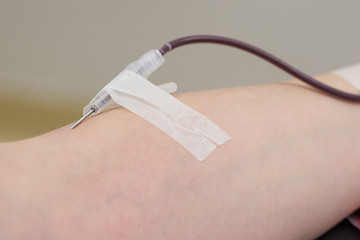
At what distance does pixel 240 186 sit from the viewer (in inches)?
20.4

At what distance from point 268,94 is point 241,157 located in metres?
0.17

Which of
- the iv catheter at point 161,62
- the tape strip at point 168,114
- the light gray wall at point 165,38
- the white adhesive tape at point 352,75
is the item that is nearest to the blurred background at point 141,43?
the light gray wall at point 165,38

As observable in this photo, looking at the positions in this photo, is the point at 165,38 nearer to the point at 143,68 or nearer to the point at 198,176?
the point at 143,68

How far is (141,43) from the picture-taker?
160cm

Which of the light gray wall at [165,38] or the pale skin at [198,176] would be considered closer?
the pale skin at [198,176]

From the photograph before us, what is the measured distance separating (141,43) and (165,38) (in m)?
0.11

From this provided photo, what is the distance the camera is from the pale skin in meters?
0.41

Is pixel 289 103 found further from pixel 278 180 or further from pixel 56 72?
pixel 56 72

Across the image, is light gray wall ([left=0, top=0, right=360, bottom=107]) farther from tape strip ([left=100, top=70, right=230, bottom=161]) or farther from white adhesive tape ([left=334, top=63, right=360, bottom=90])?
tape strip ([left=100, top=70, right=230, bottom=161])

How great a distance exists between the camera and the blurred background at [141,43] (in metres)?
1.51

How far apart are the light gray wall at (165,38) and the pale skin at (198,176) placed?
→ 0.91 m

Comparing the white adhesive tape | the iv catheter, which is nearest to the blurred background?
the white adhesive tape

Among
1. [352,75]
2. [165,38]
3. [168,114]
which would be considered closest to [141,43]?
[165,38]

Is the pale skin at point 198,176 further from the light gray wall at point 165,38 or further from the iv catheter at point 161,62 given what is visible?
the light gray wall at point 165,38
